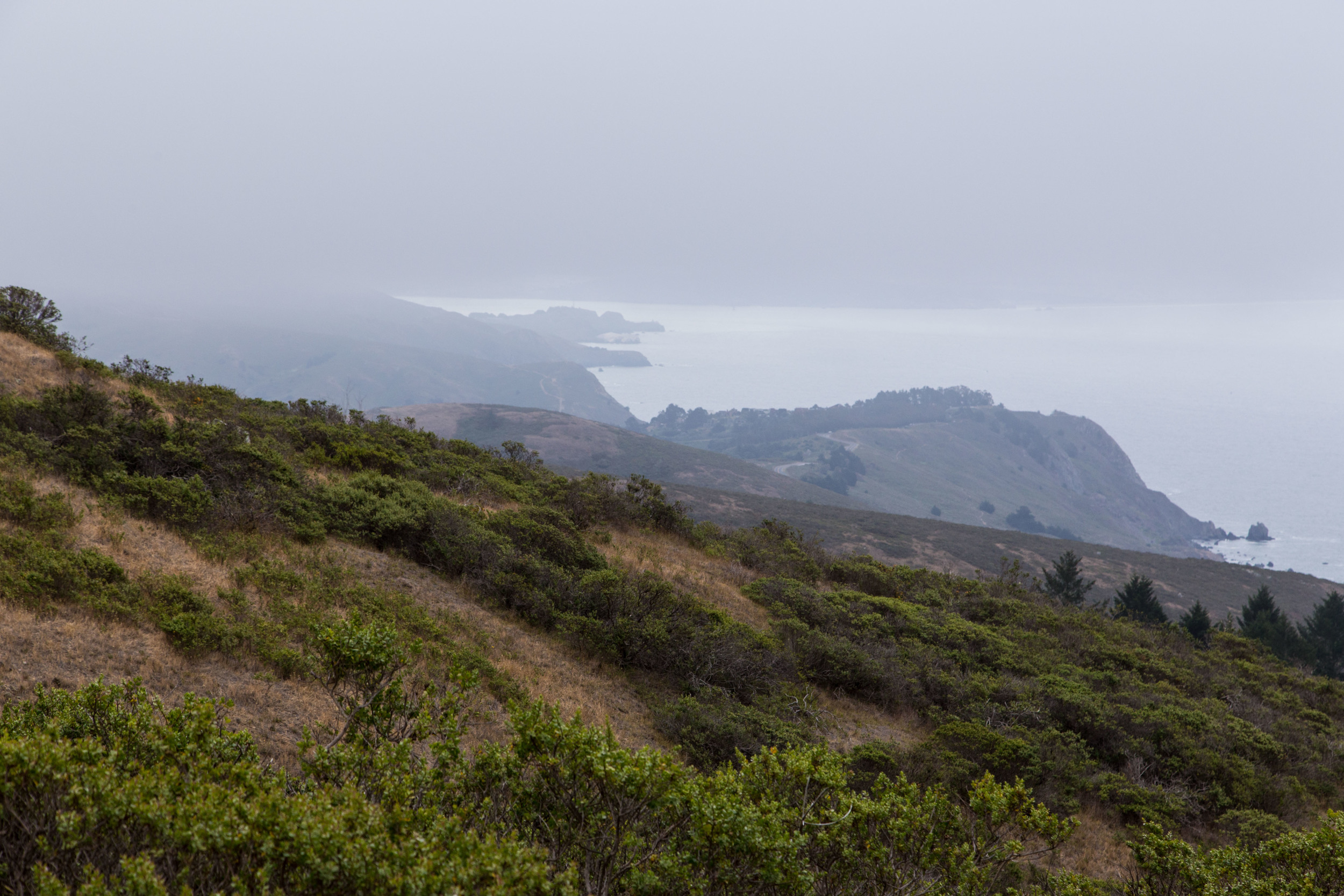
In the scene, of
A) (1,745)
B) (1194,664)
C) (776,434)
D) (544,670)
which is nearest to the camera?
(1,745)

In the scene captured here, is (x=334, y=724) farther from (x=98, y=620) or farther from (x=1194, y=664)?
(x=1194, y=664)

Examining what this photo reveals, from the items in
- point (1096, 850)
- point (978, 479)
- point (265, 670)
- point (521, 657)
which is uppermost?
point (265, 670)

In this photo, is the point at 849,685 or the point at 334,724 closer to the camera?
the point at 334,724

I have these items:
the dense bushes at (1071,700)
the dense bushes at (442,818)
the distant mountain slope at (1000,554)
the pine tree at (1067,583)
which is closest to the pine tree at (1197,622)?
the pine tree at (1067,583)

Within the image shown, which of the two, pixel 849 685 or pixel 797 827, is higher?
pixel 797 827

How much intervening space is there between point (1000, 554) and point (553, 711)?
6497cm

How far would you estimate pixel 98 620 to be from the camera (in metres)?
7.82

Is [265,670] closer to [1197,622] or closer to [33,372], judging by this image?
[33,372]

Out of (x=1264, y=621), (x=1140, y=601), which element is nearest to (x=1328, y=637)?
(x=1264, y=621)

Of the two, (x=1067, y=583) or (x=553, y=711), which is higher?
(x=553, y=711)

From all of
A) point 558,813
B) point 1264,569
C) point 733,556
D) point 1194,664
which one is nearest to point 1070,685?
point 1194,664

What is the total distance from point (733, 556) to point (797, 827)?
1538cm

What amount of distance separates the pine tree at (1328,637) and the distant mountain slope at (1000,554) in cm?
1481

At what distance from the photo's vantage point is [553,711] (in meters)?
4.88
